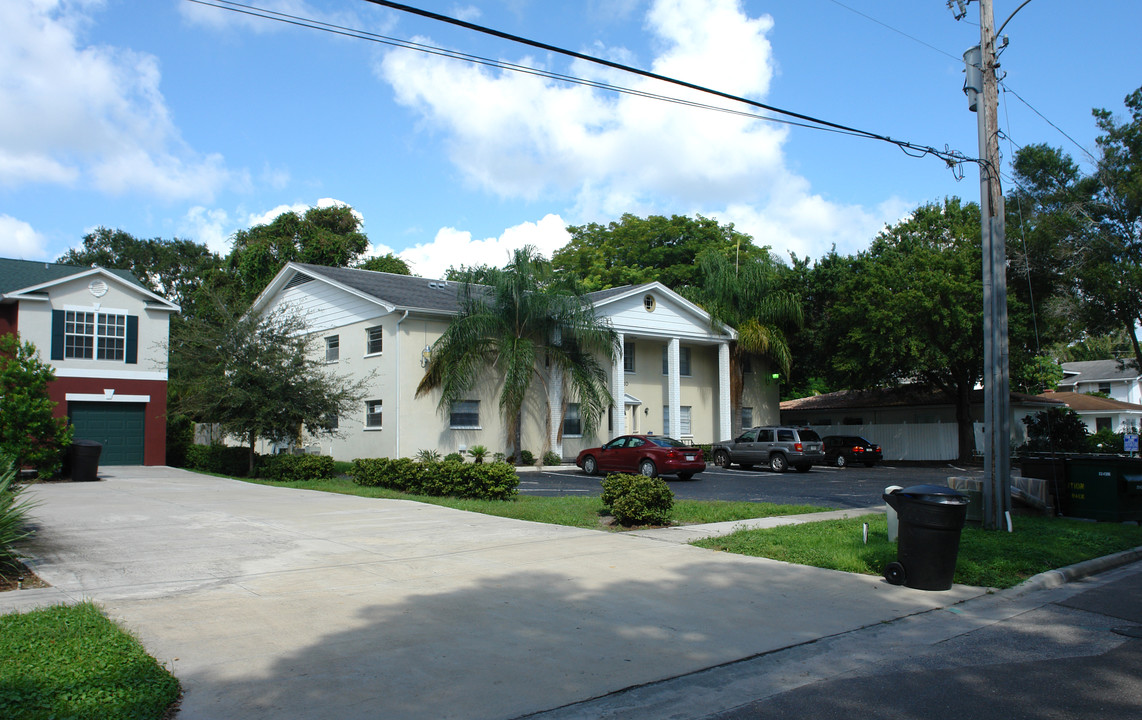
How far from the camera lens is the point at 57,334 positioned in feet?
90.2

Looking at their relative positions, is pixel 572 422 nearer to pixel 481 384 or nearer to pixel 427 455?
pixel 481 384

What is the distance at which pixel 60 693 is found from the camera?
4.99 meters

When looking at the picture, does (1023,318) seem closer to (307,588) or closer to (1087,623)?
(1087,623)

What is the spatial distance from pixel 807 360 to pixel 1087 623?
1344 inches

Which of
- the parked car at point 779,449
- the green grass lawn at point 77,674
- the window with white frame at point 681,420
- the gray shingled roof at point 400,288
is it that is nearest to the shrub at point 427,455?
the gray shingled roof at point 400,288

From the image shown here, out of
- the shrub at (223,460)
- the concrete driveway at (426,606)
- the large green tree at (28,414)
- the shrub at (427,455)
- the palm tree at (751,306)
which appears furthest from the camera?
the palm tree at (751,306)

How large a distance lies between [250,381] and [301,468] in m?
2.96

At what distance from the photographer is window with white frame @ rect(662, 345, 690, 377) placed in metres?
37.4

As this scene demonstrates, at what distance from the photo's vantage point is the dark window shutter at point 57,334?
89.9 feet

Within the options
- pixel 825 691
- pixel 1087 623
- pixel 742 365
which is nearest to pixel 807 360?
A: pixel 742 365

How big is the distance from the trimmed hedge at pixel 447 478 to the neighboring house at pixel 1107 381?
187ft

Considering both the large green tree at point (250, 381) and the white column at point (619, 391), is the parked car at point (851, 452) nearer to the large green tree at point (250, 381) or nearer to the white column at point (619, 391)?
the white column at point (619, 391)

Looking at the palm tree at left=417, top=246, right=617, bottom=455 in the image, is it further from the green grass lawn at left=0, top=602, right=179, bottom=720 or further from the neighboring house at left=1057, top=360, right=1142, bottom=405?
the neighboring house at left=1057, top=360, right=1142, bottom=405

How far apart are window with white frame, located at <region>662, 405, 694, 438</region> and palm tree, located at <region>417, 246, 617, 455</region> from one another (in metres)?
6.31
